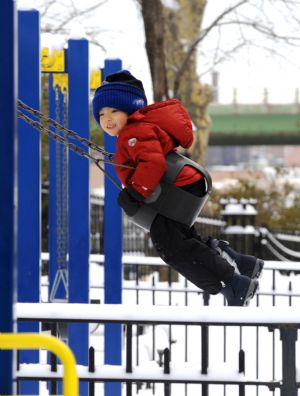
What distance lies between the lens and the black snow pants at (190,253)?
11.9 feet

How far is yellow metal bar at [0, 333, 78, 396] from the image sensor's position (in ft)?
6.63

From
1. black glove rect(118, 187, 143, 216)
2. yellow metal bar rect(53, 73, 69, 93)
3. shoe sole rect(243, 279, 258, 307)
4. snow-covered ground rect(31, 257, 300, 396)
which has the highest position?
yellow metal bar rect(53, 73, 69, 93)

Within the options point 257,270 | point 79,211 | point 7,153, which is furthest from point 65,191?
point 7,153

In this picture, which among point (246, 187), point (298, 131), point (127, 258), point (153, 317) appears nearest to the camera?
point (153, 317)

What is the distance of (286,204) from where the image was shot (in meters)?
17.0

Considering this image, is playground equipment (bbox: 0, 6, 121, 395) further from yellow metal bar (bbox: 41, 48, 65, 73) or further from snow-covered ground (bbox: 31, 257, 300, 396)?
snow-covered ground (bbox: 31, 257, 300, 396)

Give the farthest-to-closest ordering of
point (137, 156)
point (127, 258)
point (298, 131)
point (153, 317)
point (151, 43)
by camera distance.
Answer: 1. point (298, 131)
2. point (151, 43)
3. point (127, 258)
4. point (137, 156)
5. point (153, 317)

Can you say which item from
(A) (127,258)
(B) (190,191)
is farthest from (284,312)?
(A) (127,258)

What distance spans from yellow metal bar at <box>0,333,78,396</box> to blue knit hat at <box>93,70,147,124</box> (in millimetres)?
1811

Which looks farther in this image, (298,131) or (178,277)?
(298,131)

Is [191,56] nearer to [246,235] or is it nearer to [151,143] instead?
[246,235]

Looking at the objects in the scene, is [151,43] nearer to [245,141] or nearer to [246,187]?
[246,187]

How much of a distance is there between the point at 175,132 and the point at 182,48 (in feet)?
37.4

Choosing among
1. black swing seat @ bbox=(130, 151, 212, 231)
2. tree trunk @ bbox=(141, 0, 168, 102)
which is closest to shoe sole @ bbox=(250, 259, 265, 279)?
black swing seat @ bbox=(130, 151, 212, 231)
